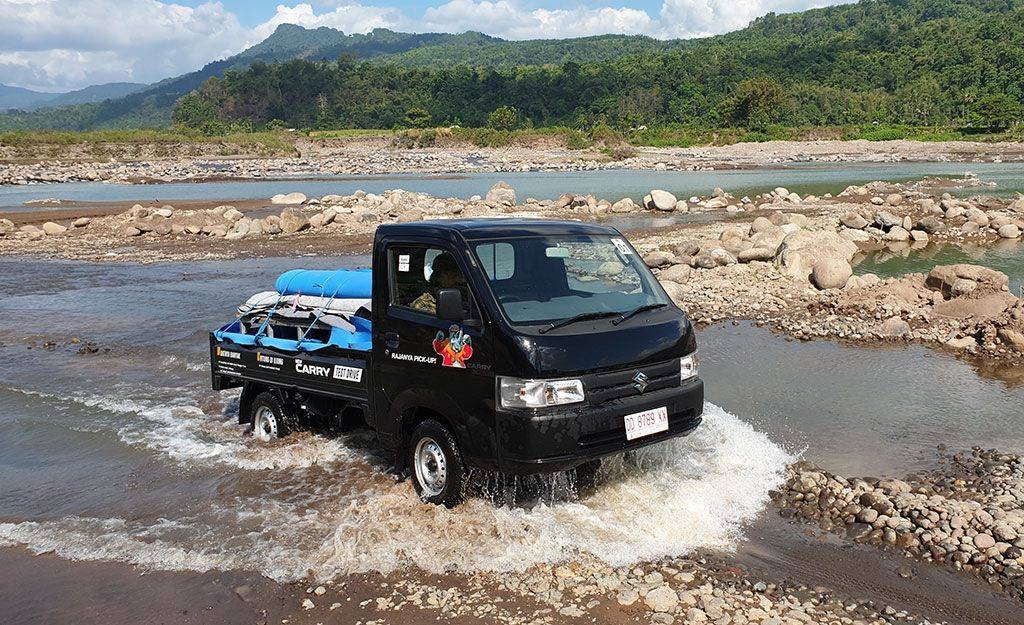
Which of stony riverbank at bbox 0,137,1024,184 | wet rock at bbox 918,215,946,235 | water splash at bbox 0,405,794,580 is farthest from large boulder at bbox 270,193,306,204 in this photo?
water splash at bbox 0,405,794,580

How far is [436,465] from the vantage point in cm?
662

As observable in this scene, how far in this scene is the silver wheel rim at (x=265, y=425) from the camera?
342 inches

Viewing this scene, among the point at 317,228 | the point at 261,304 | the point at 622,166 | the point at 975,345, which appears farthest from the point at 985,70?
the point at 261,304

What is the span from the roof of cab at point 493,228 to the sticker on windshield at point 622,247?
106mm

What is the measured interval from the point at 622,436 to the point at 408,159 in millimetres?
97867

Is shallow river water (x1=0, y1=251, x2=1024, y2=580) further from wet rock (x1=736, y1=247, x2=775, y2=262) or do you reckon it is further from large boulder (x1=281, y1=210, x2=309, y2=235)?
large boulder (x1=281, y1=210, x2=309, y2=235)

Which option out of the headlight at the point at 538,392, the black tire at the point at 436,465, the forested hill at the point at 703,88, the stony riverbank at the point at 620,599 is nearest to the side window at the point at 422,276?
the headlight at the point at 538,392

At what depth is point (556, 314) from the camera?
627 centimetres

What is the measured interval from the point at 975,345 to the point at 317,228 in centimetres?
2546

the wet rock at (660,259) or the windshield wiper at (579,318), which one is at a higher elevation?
the windshield wiper at (579,318)

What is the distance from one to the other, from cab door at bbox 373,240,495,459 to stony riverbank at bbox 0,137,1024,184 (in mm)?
71557

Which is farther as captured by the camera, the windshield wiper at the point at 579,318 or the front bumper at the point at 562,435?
the windshield wiper at the point at 579,318

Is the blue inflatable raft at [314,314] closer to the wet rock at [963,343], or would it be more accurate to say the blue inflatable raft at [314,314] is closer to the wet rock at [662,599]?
the wet rock at [662,599]

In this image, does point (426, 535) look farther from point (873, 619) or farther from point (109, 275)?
point (109, 275)
